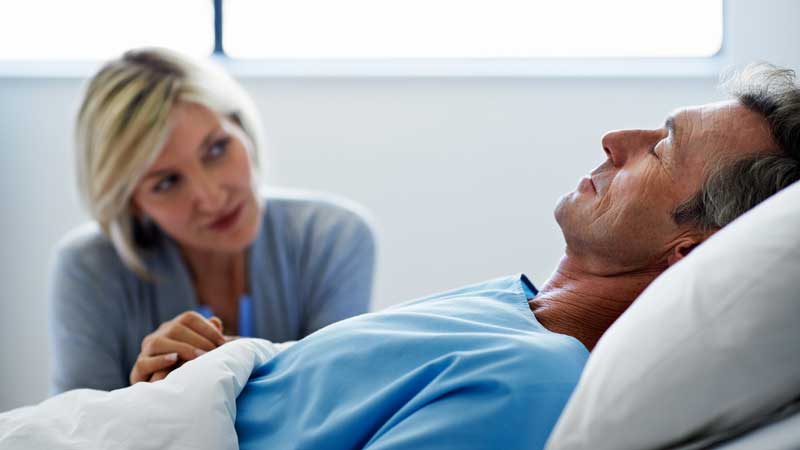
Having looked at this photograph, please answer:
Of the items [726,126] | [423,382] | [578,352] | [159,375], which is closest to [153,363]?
[159,375]

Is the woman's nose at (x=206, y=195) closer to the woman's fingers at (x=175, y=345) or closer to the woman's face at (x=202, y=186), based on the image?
the woman's face at (x=202, y=186)

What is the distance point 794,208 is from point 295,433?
22.2 inches

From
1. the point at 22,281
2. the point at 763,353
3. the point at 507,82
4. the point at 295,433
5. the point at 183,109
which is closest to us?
the point at 763,353

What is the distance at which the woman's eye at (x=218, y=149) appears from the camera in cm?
205

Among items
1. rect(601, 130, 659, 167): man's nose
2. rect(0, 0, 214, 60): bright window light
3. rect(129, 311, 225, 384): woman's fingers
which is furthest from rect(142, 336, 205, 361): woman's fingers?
rect(0, 0, 214, 60): bright window light

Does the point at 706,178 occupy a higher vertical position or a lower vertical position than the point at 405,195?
higher

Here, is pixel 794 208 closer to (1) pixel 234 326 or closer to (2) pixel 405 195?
(1) pixel 234 326

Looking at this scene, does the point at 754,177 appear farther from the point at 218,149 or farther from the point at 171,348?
the point at 218,149

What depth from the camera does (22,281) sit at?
10.2ft

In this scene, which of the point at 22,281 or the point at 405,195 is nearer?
the point at 405,195

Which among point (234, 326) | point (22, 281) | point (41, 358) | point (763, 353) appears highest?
point (763, 353)

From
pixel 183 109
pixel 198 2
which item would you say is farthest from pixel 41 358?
pixel 183 109

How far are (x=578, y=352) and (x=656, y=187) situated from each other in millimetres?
254

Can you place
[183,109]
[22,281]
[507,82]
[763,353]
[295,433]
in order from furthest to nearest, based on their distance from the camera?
1. [22,281]
2. [507,82]
3. [183,109]
4. [295,433]
5. [763,353]
